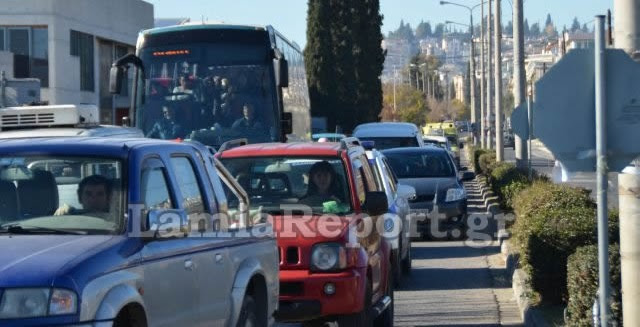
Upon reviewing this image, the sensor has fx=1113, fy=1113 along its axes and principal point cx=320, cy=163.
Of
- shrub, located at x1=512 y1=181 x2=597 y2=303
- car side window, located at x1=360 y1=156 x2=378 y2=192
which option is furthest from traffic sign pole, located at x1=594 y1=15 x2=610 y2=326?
car side window, located at x1=360 y1=156 x2=378 y2=192

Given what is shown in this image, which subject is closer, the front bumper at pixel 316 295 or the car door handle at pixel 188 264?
the car door handle at pixel 188 264

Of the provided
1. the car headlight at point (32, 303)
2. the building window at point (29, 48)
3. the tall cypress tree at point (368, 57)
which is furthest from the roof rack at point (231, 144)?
the tall cypress tree at point (368, 57)

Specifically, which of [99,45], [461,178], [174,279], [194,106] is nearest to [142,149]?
[174,279]

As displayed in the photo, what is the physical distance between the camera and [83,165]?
6785 millimetres

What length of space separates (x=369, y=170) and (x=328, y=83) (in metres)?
49.7

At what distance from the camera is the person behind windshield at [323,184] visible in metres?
10.6

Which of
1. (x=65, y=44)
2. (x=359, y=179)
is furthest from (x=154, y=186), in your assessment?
(x=65, y=44)

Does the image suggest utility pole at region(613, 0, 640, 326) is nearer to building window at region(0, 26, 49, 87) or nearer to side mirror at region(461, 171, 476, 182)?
side mirror at region(461, 171, 476, 182)

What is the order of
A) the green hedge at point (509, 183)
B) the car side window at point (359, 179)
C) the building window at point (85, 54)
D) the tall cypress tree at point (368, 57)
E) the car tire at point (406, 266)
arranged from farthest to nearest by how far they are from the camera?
1. the tall cypress tree at point (368, 57)
2. the building window at point (85, 54)
3. the green hedge at point (509, 183)
4. the car tire at point (406, 266)
5. the car side window at point (359, 179)

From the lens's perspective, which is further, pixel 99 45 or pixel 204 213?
pixel 99 45

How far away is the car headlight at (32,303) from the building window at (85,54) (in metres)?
40.8

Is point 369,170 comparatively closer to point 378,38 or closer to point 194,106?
point 194,106

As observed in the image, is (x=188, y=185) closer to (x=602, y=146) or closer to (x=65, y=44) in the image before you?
(x=602, y=146)

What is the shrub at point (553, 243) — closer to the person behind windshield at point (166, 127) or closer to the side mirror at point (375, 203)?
the side mirror at point (375, 203)
